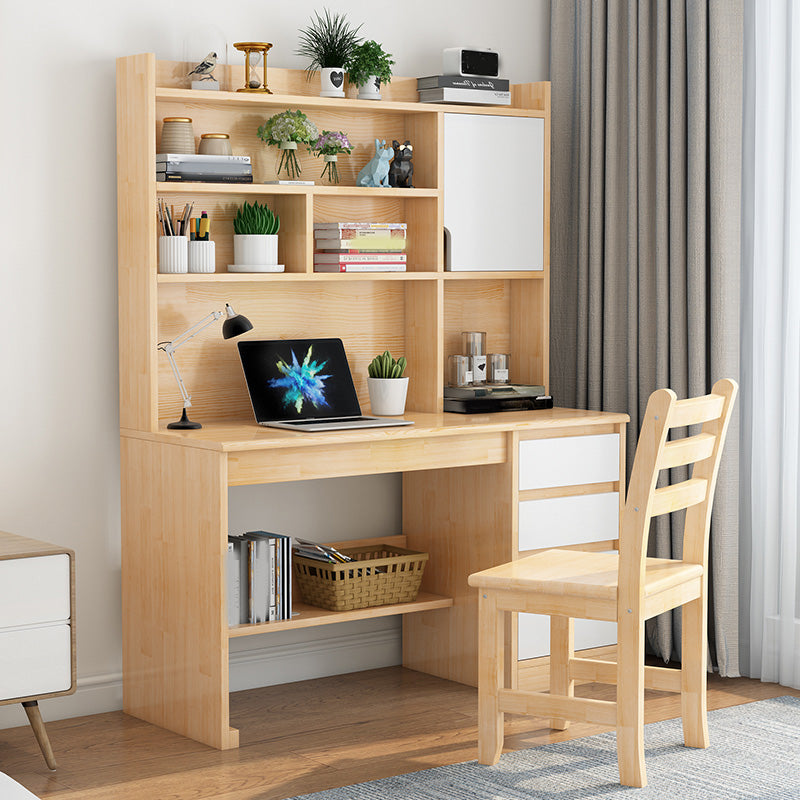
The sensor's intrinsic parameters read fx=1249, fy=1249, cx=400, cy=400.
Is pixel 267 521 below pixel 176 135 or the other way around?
below

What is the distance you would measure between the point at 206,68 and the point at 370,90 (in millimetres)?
510

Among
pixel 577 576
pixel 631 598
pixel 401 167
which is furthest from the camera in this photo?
pixel 401 167

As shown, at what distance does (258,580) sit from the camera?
335 centimetres

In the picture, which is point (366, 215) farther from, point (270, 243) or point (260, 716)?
point (260, 716)

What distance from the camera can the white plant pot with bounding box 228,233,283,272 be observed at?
11.5ft

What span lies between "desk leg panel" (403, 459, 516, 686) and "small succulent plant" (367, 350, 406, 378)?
34 centimetres

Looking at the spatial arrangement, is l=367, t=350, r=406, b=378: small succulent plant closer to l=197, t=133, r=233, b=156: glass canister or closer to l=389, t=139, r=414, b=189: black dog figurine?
l=389, t=139, r=414, b=189: black dog figurine

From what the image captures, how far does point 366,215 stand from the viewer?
389 centimetres

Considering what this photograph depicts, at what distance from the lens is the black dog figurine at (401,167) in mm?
3771

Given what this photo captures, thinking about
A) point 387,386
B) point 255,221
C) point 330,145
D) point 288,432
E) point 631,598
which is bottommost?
point 631,598

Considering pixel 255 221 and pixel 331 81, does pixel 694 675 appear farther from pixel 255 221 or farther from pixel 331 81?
pixel 331 81

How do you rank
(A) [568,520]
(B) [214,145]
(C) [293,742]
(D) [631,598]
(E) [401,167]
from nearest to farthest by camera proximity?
(D) [631,598]
(C) [293,742]
(B) [214,145]
(A) [568,520]
(E) [401,167]

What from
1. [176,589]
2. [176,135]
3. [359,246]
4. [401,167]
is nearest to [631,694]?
[176,589]

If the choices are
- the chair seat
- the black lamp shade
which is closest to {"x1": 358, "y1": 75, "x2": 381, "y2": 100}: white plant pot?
the black lamp shade
